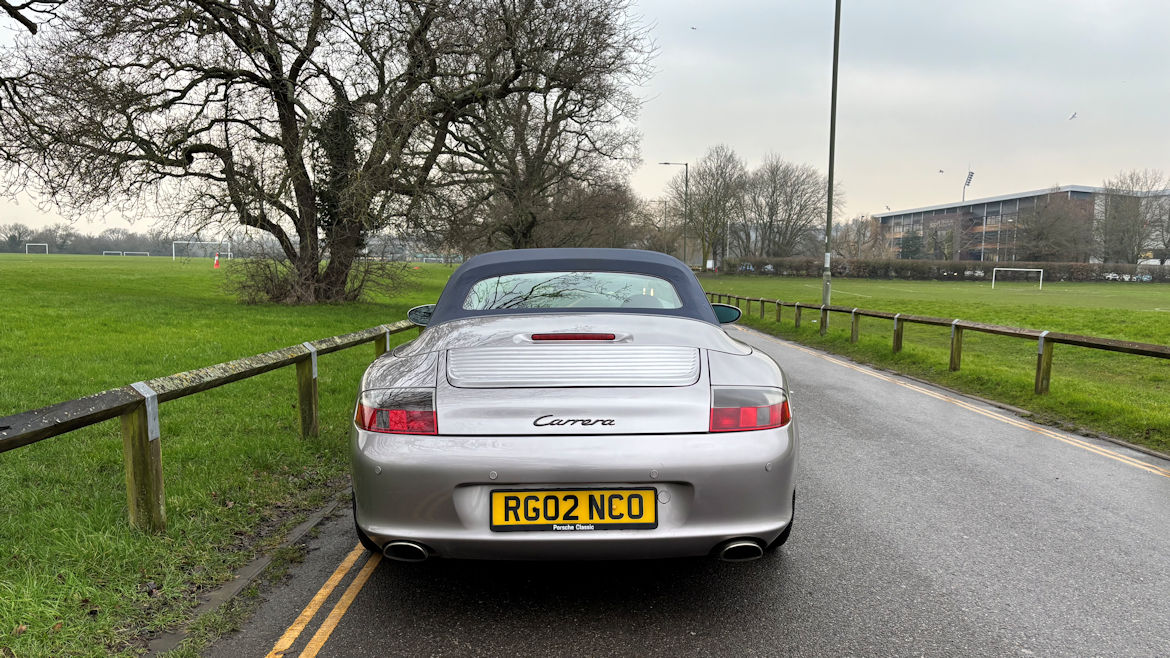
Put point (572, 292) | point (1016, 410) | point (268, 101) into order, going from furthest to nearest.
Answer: point (268, 101) < point (1016, 410) < point (572, 292)

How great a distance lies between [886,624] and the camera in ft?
9.12

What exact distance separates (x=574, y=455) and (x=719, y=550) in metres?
0.69

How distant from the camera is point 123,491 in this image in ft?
13.4

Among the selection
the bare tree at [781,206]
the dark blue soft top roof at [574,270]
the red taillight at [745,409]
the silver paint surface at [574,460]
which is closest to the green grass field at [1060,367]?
the dark blue soft top roof at [574,270]

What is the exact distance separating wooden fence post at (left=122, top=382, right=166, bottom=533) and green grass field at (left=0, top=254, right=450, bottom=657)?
0.09 m

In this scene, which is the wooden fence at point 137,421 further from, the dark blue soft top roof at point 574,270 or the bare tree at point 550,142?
the bare tree at point 550,142

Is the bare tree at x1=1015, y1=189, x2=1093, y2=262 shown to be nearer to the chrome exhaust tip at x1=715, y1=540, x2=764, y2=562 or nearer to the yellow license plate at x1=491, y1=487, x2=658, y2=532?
the chrome exhaust tip at x1=715, y1=540, x2=764, y2=562

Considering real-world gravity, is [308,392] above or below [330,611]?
above

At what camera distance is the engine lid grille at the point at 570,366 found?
8.93 feet

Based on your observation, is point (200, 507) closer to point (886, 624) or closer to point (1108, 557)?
point (886, 624)

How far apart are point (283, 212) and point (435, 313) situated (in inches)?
665

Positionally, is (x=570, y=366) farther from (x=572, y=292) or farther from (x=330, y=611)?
(x=330, y=611)

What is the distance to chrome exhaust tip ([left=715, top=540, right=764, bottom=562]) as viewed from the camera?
2664 mm

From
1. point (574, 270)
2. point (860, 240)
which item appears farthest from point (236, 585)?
point (860, 240)
